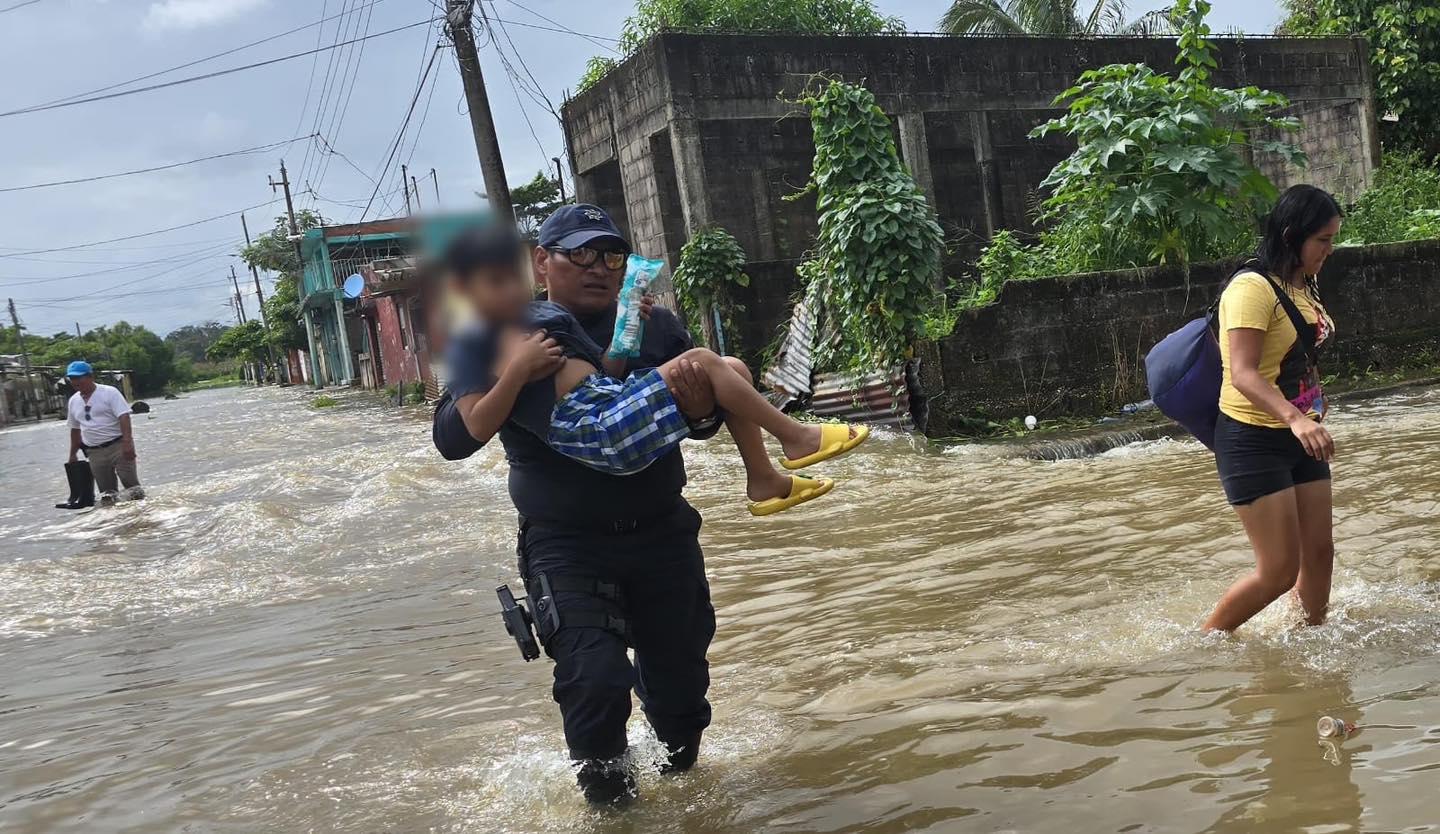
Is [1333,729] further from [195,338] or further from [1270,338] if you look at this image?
[195,338]

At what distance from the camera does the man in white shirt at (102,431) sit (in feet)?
41.9

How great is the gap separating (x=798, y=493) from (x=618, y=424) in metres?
0.73

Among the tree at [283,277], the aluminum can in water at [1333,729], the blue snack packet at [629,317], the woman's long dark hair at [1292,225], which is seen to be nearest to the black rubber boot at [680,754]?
the blue snack packet at [629,317]

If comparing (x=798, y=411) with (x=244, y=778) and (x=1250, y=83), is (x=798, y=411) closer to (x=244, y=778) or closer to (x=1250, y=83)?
(x=244, y=778)

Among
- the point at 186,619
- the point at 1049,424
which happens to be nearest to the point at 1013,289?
the point at 1049,424

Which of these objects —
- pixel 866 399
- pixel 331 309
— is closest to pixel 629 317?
pixel 866 399

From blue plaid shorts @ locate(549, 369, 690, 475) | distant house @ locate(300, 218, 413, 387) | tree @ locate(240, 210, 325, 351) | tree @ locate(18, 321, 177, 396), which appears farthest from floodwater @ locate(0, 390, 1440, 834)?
tree @ locate(18, 321, 177, 396)

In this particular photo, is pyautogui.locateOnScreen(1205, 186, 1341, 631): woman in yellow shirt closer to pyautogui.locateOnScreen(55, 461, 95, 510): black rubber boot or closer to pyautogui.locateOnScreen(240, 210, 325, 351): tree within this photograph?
pyautogui.locateOnScreen(55, 461, 95, 510): black rubber boot

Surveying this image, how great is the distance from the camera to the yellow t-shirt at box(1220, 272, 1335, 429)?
3770 mm

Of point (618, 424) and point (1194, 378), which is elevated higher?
point (618, 424)

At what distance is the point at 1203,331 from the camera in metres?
4.05

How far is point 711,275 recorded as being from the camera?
14.9m

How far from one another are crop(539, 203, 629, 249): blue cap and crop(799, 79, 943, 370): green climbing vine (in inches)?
315

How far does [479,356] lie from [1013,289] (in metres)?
8.36
